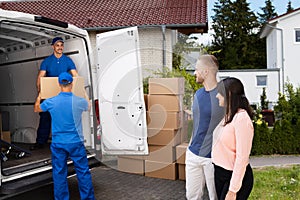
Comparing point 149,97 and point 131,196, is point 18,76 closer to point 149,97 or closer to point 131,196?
point 149,97

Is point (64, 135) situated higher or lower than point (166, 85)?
lower

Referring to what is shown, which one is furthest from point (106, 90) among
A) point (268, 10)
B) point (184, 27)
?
point (268, 10)

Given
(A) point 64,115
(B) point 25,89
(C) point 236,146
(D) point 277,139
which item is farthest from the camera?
(D) point 277,139

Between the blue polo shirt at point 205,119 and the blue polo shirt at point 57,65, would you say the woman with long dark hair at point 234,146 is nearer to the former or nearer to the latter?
the blue polo shirt at point 205,119

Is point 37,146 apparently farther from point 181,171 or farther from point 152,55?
point 152,55

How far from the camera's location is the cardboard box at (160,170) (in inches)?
245

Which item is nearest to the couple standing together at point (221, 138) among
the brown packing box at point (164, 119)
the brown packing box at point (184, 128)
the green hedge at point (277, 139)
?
the brown packing box at point (164, 119)

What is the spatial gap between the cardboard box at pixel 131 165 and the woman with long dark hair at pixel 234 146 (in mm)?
3195

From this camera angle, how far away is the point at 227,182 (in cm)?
327

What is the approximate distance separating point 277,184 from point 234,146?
3.00 meters

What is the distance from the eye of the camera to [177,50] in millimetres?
8117

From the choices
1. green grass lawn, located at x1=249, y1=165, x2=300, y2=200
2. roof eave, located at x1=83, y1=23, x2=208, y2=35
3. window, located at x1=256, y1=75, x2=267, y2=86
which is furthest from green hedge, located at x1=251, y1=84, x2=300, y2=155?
window, located at x1=256, y1=75, x2=267, y2=86

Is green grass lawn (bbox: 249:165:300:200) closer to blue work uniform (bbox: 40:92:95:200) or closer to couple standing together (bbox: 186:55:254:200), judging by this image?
couple standing together (bbox: 186:55:254:200)

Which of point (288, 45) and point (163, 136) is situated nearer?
point (163, 136)
